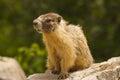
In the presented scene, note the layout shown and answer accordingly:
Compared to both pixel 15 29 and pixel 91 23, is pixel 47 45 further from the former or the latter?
pixel 15 29

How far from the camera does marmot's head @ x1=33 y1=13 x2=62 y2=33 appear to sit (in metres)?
11.1

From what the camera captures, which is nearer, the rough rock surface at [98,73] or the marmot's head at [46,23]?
the rough rock surface at [98,73]

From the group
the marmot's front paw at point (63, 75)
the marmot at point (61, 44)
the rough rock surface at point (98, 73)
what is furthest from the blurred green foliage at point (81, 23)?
the marmot's front paw at point (63, 75)

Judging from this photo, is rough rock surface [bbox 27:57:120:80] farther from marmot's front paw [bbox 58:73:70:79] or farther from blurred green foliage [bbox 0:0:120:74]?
blurred green foliage [bbox 0:0:120:74]

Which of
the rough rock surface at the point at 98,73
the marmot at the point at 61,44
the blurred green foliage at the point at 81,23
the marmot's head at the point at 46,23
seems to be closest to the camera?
the rough rock surface at the point at 98,73

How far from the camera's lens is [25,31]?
67.8 ft

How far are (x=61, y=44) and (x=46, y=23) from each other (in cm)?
55

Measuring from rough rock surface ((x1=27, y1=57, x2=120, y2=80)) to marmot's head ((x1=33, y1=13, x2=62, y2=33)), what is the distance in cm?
87

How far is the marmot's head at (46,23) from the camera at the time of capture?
11141mm

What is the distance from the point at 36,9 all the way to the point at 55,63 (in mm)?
7843

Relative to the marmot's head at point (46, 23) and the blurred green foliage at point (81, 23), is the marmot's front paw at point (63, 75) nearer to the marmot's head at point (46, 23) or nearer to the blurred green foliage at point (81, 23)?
the marmot's head at point (46, 23)

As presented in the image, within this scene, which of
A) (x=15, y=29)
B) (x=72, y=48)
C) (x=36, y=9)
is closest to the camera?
(x=72, y=48)

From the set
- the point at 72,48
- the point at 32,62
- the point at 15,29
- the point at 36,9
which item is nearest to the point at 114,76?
the point at 72,48

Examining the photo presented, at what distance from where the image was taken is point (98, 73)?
1080 centimetres
